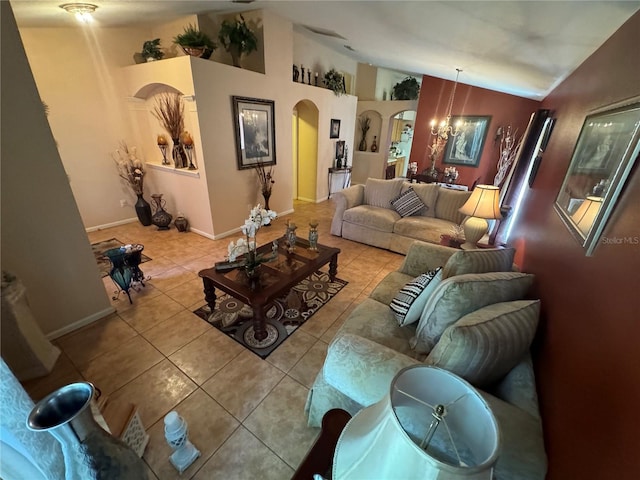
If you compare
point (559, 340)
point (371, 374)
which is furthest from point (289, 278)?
point (559, 340)

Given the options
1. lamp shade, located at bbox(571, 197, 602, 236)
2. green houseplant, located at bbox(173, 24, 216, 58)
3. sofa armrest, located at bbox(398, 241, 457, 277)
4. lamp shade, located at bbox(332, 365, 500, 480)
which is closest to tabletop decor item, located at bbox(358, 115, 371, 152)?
green houseplant, located at bbox(173, 24, 216, 58)

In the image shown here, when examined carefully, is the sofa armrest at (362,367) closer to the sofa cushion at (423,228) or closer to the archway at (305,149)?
the sofa cushion at (423,228)

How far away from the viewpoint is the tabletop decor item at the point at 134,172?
393 centimetres

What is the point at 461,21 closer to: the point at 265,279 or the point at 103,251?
the point at 265,279

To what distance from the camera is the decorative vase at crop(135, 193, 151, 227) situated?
13.4ft

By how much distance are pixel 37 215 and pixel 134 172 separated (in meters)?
2.51

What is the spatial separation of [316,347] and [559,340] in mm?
1455

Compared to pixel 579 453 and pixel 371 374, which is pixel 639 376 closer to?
pixel 579 453

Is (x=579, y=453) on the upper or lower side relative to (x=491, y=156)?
lower

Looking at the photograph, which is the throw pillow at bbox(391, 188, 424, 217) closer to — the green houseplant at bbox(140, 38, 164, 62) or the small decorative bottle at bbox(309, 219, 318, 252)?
the small decorative bottle at bbox(309, 219, 318, 252)

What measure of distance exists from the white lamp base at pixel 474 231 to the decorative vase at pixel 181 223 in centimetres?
377

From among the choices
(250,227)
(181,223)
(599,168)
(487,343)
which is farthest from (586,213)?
(181,223)

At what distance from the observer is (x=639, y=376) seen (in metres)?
0.60

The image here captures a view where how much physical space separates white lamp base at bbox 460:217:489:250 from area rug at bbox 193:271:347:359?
135cm
